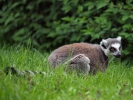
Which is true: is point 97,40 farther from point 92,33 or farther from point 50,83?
point 50,83

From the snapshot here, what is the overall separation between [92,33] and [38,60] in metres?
2.44

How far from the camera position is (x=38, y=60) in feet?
24.8

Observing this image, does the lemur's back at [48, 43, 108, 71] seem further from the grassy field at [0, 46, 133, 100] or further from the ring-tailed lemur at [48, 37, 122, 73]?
the grassy field at [0, 46, 133, 100]

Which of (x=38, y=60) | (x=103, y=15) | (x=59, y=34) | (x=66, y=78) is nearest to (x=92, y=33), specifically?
(x=103, y=15)

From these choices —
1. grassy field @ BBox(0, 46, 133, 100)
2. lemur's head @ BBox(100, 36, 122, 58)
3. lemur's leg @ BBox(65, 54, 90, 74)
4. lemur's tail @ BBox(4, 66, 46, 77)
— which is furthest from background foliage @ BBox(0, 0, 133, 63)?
lemur's tail @ BBox(4, 66, 46, 77)

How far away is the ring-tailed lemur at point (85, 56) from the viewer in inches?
293

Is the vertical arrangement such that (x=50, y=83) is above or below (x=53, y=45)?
above

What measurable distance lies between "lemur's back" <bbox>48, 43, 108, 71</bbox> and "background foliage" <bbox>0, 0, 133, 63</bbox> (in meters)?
1.37

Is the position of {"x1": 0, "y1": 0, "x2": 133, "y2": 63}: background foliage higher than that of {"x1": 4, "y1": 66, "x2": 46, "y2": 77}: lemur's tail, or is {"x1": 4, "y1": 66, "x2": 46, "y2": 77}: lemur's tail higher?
{"x1": 4, "y1": 66, "x2": 46, "y2": 77}: lemur's tail

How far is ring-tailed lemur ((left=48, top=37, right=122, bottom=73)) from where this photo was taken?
748 cm

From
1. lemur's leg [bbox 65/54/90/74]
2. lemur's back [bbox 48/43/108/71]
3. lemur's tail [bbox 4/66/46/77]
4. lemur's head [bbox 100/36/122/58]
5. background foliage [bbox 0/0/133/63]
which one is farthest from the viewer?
background foliage [bbox 0/0/133/63]

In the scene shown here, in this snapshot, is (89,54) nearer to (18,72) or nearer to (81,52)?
(81,52)

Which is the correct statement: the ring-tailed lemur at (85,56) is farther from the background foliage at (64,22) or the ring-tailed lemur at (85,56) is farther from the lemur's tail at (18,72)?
the background foliage at (64,22)

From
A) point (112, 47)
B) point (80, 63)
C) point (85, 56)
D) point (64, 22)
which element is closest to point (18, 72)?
point (80, 63)
